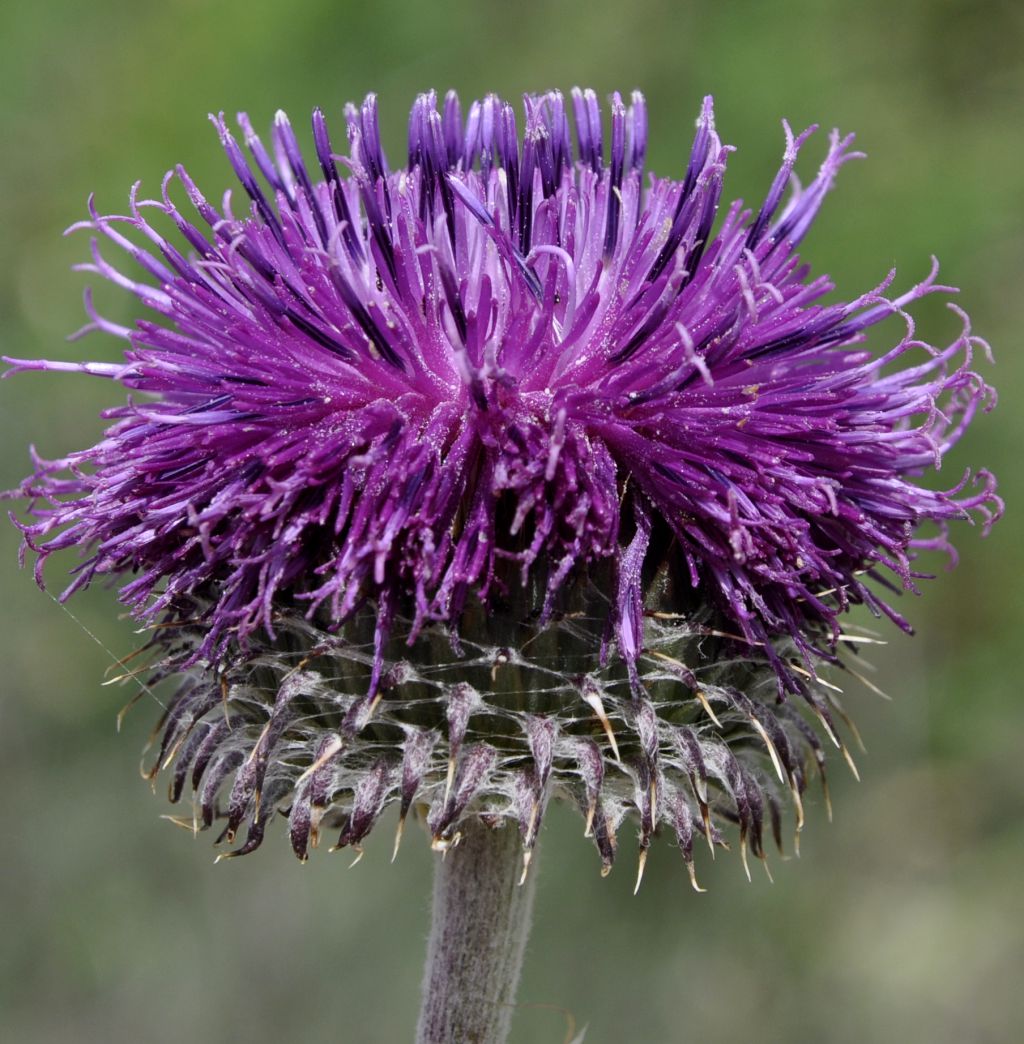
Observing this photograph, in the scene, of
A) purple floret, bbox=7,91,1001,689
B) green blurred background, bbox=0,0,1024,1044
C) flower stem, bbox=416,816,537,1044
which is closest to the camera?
purple floret, bbox=7,91,1001,689

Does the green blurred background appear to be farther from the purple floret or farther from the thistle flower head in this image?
the purple floret

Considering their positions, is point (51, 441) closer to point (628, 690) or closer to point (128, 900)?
point (128, 900)

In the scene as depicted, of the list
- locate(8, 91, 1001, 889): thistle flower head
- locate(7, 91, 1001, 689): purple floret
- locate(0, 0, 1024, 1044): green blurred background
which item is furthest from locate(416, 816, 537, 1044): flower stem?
locate(0, 0, 1024, 1044): green blurred background

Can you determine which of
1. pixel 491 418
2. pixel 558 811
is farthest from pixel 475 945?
pixel 558 811

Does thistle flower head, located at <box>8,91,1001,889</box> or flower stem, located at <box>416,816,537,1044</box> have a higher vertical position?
thistle flower head, located at <box>8,91,1001,889</box>

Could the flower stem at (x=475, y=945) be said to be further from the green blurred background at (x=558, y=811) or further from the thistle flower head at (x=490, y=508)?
the green blurred background at (x=558, y=811)

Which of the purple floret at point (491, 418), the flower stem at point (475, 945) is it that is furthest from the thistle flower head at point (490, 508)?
the flower stem at point (475, 945)

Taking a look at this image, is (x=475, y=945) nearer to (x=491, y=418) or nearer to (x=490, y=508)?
(x=490, y=508)
